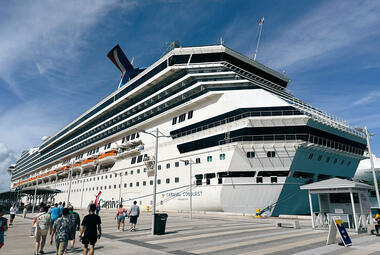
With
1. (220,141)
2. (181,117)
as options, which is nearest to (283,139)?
(220,141)

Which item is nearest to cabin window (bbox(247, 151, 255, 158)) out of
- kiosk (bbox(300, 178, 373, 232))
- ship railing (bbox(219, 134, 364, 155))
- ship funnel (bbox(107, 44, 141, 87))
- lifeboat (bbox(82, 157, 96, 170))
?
ship railing (bbox(219, 134, 364, 155))

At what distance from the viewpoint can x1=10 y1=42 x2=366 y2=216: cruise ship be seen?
22.2m

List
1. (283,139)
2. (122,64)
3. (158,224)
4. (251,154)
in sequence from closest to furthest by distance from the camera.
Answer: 1. (158,224)
2. (283,139)
3. (251,154)
4. (122,64)

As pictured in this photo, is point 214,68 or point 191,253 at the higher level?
point 214,68

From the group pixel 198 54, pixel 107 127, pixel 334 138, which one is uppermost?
pixel 198 54

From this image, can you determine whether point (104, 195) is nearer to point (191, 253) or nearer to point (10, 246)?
point (10, 246)

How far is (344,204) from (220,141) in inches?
491

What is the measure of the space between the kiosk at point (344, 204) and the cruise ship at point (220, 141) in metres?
6.89

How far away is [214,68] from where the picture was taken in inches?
1217

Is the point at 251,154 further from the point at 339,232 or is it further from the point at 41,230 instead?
the point at 41,230


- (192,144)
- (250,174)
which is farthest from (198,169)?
(250,174)

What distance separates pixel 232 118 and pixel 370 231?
14744mm

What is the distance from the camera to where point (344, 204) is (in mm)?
14375

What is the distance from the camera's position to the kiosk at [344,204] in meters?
12.9
